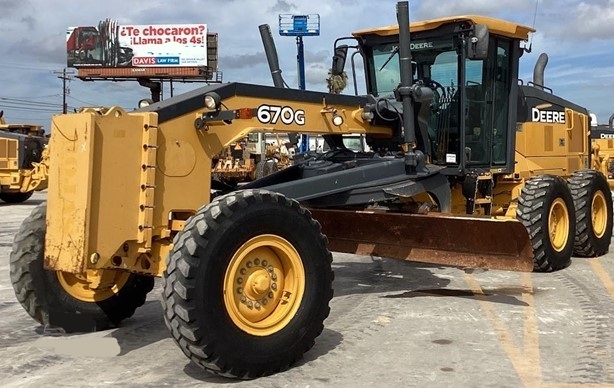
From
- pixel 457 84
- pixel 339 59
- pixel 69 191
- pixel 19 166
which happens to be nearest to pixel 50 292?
pixel 69 191

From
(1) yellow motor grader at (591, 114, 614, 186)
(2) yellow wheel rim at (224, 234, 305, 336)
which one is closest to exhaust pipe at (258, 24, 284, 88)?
(2) yellow wheel rim at (224, 234, 305, 336)

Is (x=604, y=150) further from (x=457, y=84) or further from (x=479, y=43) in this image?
(x=479, y=43)

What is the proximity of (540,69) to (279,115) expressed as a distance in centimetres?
623

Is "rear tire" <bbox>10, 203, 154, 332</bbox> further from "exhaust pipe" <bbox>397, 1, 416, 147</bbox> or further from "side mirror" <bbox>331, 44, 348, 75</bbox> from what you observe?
"side mirror" <bbox>331, 44, 348, 75</bbox>

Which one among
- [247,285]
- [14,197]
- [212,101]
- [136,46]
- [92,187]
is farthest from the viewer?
[136,46]

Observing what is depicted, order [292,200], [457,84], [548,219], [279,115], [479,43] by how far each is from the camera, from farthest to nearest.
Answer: [548,219], [457,84], [479,43], [279,115], [292,200]

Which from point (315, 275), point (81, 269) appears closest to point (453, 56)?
point (315, 275)

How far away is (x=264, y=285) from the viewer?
479 centimetres

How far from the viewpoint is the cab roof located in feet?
26.0

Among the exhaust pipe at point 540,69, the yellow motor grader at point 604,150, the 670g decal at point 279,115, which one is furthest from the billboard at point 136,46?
the 670g decal at point 279,115

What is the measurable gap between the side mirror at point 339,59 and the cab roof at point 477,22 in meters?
0.25

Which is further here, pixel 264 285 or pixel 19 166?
pixel 19 166

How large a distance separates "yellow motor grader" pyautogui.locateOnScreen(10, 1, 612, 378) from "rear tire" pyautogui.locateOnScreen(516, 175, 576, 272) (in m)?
0.03

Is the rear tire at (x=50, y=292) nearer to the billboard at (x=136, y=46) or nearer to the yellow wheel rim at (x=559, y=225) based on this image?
the yellow wheel rim at (x=559, y=225)
